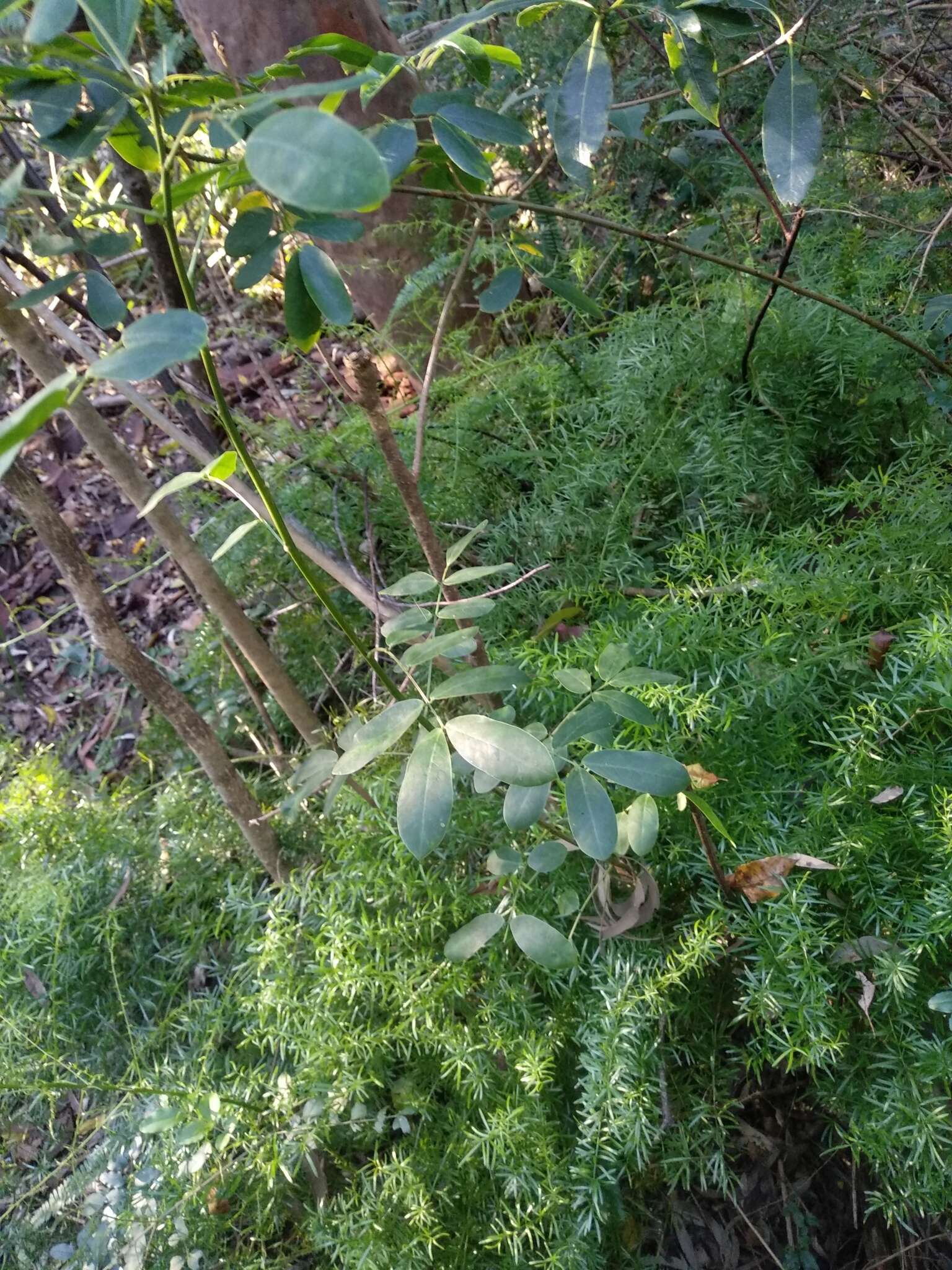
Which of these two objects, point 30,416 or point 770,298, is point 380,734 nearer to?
point 30,416

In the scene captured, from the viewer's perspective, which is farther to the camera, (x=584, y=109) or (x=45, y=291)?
(x=584, y=109)

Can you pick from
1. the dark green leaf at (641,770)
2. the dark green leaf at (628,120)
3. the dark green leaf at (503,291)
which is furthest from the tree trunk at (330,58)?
the dark green leaf at (641,770)

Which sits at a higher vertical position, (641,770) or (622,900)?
(641,770)

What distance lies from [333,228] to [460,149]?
0.17 meters

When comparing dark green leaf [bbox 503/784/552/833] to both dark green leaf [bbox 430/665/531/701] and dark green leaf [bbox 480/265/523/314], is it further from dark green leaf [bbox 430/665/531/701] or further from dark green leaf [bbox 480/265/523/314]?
dark green leaf [bbox 480/265/523/314]

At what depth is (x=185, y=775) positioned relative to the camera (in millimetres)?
1794

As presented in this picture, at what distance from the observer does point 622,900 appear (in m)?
1.21

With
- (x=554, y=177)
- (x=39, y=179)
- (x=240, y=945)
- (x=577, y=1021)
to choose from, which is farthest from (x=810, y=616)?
(x=554, y=177)

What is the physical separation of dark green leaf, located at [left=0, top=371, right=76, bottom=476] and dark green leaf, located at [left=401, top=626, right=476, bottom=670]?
0.48m

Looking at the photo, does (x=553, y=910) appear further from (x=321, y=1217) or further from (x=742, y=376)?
(x=742, y=376)

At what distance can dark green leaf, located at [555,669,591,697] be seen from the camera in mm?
981

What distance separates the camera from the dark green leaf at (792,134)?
3.26ft

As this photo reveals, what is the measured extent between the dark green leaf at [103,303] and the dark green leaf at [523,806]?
1.98ft

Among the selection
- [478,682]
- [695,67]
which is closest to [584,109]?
[695,67]
